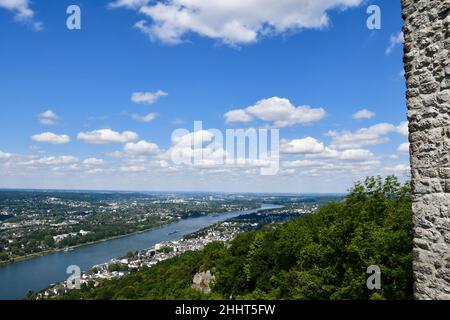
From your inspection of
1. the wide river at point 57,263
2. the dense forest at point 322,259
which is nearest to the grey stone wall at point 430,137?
the dense forest at point 322,259

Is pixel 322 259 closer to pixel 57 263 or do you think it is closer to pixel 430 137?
pixel 430 137

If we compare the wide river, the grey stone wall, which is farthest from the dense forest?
the wide river

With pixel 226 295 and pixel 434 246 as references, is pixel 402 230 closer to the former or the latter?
pixel 434 246

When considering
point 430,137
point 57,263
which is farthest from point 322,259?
point 57,263

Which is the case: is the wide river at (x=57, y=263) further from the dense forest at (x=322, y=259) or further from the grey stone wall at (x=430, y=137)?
the grey stone wall at (x=430, y=137)

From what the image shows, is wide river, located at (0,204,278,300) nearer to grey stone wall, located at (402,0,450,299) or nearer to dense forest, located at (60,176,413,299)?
dense forest, located at (60,176,413,299)
